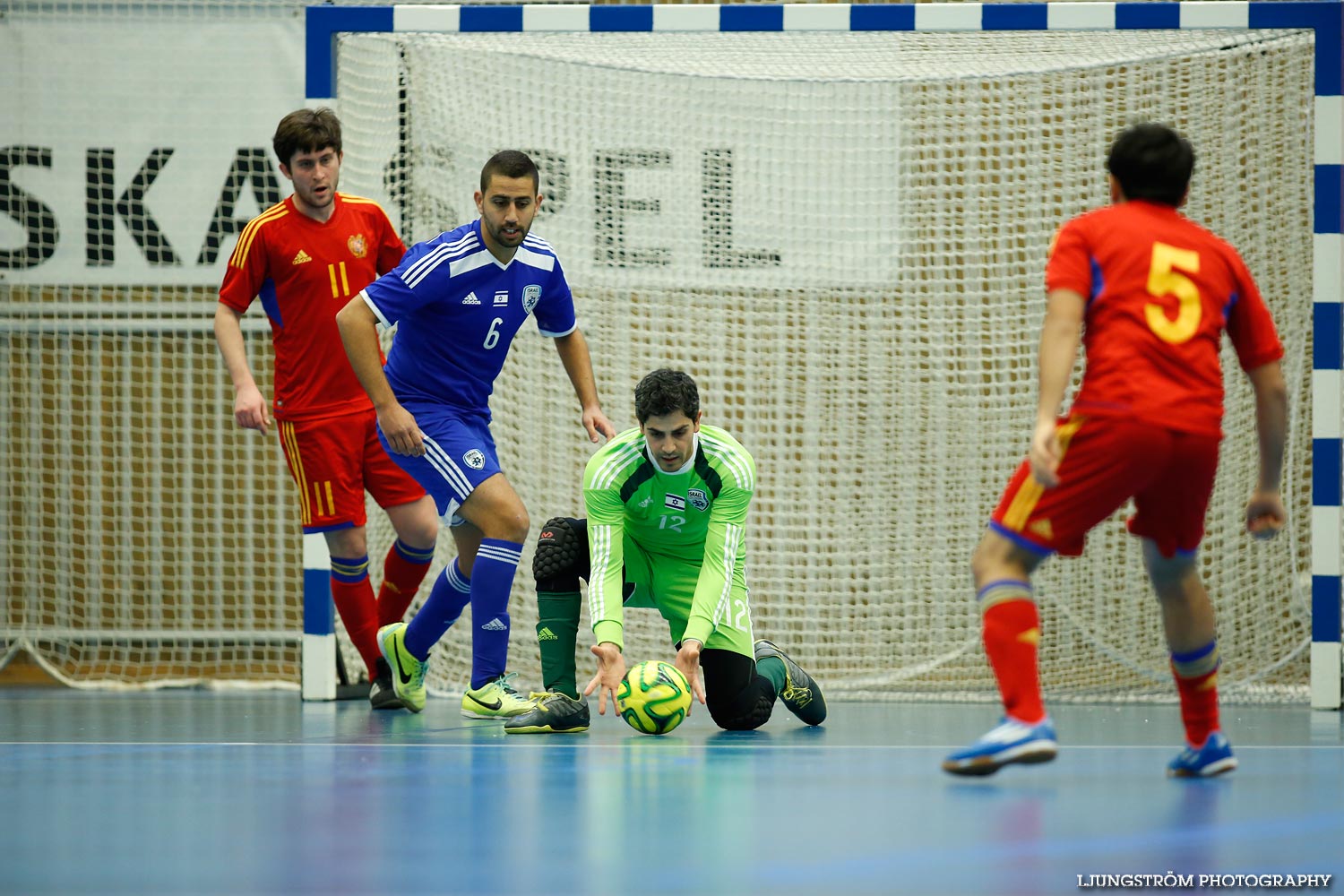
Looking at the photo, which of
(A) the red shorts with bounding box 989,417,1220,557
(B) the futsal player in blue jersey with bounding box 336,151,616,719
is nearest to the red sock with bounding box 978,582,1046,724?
(A) the red shorts with bounding box 989,417,1220,557

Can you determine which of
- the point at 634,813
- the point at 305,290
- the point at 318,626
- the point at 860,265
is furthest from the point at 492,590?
the point at 860,265

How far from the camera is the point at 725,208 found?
6887 millimetres

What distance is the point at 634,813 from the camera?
2846 millimetres

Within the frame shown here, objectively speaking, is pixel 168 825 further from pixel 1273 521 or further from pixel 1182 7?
pixel 1182 7

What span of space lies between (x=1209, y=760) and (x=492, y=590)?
2.22 meters

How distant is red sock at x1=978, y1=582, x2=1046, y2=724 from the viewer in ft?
9.72

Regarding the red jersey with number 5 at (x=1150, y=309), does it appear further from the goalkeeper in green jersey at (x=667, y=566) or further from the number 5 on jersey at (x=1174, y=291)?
the goalkeeper in green jersey at (x=667, y=566)

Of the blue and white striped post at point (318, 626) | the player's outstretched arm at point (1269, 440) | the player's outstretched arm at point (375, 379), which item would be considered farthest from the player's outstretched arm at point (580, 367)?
the player's outstretched arm at point (1269, 440)

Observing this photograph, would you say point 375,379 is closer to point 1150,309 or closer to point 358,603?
point 358,603

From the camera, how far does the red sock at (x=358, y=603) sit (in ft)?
17.5

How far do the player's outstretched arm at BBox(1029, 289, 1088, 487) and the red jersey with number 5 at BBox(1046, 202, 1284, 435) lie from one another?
1.7 inches

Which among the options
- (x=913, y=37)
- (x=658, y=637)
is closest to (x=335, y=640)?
(x=658, y=637)

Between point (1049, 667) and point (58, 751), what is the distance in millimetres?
4142

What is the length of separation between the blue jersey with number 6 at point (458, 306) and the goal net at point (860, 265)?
1626 millimetres
